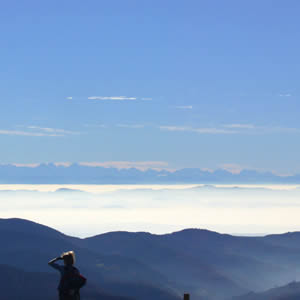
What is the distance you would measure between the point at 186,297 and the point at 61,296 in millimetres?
4528

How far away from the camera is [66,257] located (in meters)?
21.5

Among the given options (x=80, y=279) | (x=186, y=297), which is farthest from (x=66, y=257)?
(x=186, y=297)

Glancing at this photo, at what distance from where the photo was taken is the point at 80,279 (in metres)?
21.8

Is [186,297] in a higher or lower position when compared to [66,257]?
lower

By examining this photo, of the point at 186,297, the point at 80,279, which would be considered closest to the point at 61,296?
the point at 80,279

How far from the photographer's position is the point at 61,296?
70.7 ft

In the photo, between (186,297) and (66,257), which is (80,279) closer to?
(66,257)

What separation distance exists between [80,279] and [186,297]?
12.9 feet

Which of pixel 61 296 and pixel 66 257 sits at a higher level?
pixel 66 257

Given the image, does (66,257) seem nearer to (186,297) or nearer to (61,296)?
(61,296)

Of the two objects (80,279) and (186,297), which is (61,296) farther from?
(186,297)

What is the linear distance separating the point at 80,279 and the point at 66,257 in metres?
1.03

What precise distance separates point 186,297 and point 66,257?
465 cm
